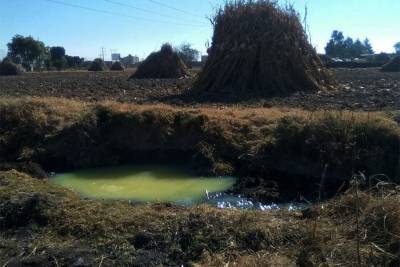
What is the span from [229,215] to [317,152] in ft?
11.1

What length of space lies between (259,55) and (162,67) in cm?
1401

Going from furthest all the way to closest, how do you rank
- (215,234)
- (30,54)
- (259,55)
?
(30,54) → (259,55) → (215,234)

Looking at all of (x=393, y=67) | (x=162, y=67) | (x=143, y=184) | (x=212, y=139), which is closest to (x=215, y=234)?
(x=143, y=184)

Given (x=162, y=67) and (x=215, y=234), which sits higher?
(x=162, y=67)

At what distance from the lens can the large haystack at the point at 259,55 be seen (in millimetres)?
16484

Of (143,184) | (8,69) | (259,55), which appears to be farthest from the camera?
(8,69)

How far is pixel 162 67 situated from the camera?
98.7 feet

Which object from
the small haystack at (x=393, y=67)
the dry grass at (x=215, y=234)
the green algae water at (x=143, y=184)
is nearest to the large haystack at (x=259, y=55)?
the green algae water at (x=143, y=184)

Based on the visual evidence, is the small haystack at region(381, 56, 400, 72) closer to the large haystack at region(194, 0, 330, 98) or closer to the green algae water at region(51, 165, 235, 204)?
the large haystack at region(194, 0, 330, 98)

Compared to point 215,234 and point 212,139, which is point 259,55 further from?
→ point 215,234

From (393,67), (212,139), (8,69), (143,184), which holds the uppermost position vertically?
(393,67)

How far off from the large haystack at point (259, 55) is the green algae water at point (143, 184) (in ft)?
23.1

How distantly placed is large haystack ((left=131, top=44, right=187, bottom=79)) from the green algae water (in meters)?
20.2

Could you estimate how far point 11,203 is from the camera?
614cm
